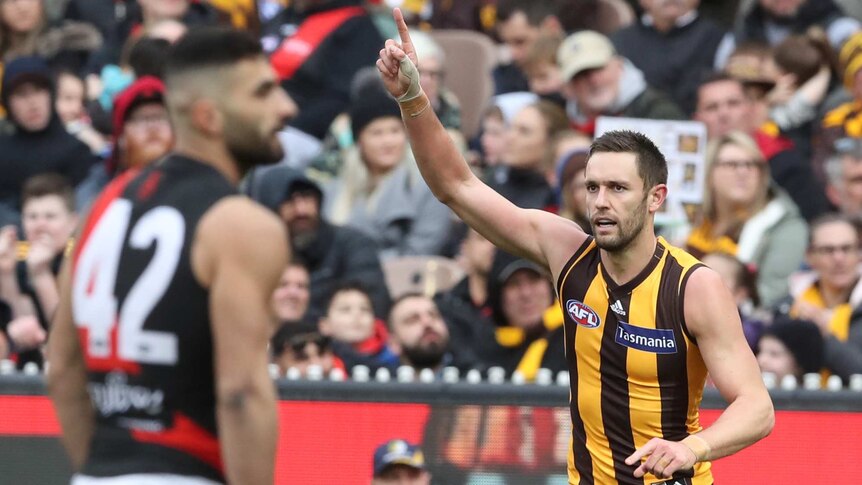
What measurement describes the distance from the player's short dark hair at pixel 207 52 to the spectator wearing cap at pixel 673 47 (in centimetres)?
691

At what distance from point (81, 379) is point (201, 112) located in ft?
3.00

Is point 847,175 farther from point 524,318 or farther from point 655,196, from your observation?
point 655,196

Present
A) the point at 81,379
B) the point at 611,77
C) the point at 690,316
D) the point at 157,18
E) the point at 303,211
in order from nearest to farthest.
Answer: the point at 81,379, the point at 690,316, the point at 303,211, the point at 611,77, the point at 157,18

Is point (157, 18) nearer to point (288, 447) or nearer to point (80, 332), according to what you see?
point (288, 447)

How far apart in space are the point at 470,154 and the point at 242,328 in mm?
6907

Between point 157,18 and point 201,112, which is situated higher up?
point 157,18

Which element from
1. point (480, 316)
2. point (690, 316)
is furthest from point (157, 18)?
point (690, 316)

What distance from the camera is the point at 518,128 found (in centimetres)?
1014

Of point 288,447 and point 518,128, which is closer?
point 288,447

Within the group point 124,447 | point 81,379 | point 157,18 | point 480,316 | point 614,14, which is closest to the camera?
point 124,447

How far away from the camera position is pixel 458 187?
6238 mm

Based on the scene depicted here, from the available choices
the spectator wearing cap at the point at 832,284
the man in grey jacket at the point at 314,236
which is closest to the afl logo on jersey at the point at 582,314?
the spectator wearing cap at the point at 832,284

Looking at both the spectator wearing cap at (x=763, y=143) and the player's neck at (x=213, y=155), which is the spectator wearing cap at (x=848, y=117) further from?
the player's neck at (x=213, y=155)

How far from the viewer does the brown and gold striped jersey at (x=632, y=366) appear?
18.6ft
